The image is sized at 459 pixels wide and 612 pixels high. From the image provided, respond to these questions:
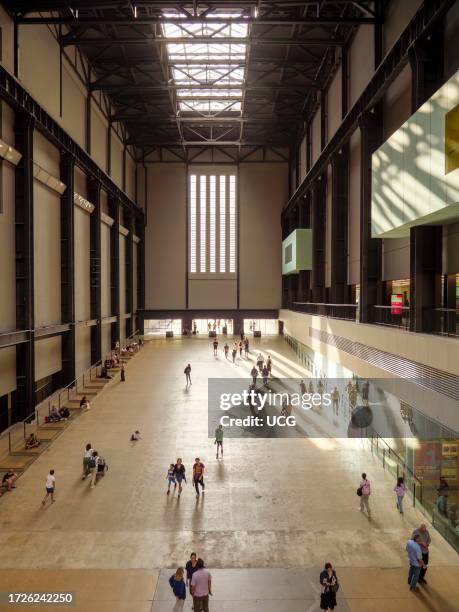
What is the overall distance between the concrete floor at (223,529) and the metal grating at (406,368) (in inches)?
148

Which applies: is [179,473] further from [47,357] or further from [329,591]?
[47,357]

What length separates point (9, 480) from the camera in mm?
14172

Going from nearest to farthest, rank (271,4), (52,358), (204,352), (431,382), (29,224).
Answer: (431,382)
(29,224)
(271,4)
(52,358)
(204,352)

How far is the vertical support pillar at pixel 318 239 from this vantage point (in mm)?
33562

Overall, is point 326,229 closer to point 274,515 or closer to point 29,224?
point 29,224

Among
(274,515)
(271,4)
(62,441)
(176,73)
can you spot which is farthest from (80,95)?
(274,515)

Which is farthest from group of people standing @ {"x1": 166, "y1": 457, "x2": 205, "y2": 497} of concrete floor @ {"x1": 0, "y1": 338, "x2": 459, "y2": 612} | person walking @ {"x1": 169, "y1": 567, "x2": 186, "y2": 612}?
person walking @ {"x1": 169, "y1": 567, "x2": 186, "y2": 612}

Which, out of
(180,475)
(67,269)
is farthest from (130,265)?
(180,475)

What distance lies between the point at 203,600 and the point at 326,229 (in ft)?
91.8

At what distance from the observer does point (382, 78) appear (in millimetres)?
18938

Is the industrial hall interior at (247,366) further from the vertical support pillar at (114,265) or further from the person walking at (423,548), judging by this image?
the vertical support pillar at (114,265)

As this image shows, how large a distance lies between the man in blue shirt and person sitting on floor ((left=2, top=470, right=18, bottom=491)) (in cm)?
1167

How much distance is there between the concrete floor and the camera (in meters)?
9.47

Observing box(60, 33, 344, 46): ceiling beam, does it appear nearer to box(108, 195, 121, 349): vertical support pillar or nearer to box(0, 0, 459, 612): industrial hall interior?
box(0, 0, 459, 612): industrial hall interior
